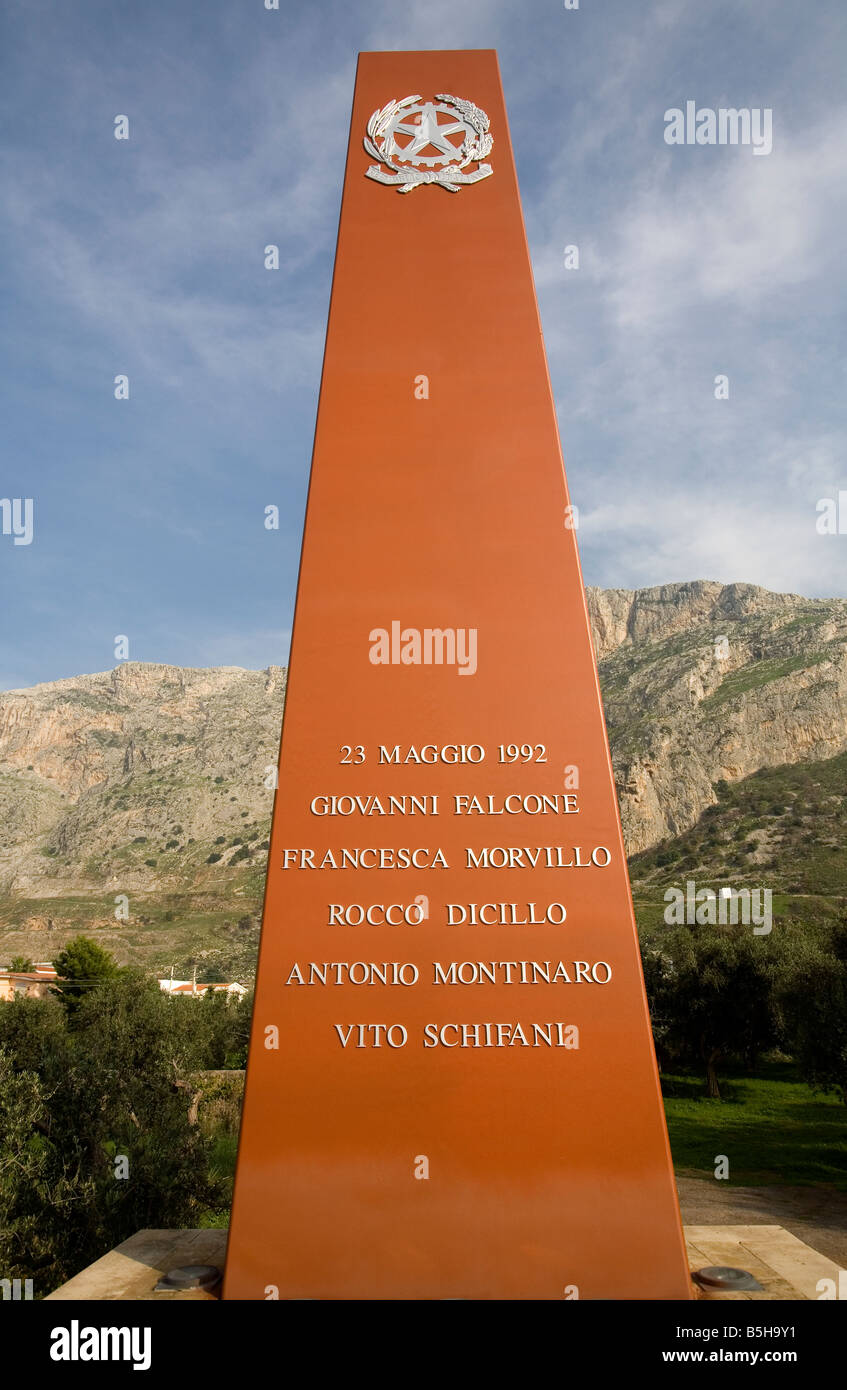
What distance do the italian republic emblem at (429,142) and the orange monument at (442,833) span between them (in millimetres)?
35

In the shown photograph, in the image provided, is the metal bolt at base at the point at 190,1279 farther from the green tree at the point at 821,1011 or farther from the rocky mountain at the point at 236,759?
the rocky mountain at the point at 236,759

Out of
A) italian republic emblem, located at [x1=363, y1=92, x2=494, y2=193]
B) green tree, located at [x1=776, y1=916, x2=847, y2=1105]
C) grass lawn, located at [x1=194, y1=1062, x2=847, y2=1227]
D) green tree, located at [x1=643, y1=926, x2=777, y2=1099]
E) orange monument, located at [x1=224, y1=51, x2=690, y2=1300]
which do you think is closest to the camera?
orange monument, located at [x1=224, y1=51, x2=690, y2=1300]

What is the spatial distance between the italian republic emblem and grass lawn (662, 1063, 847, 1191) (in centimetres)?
2154

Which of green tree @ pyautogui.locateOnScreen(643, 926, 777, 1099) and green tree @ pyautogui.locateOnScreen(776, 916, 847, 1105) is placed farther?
green tree @ pyautogui.locateOnScreen(643, 926, 777, 1099)

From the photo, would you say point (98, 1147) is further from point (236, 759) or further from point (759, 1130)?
point (236, 759)

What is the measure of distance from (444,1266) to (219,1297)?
1799mm

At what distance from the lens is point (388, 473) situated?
27.3 feet

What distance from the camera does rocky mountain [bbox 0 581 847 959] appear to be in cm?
7244

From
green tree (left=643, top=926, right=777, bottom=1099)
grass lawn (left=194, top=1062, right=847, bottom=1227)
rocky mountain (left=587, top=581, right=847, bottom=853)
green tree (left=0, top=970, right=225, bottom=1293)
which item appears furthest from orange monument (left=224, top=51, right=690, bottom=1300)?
rocky mountain (left=587, top=581, right=847, bottom=853)

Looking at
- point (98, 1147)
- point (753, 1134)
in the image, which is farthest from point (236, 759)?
point (98, 1147)

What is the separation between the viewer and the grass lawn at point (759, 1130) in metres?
20.7

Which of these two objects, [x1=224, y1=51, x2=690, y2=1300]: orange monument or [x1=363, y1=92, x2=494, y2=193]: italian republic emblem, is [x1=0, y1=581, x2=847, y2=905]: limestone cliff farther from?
[x1=224, y1=51, x2=690, y2=1300]: orange monument

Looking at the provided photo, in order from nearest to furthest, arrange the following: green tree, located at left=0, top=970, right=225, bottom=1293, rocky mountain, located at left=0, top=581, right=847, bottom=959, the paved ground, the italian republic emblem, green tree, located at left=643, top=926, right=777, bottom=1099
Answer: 1. the italian republic emblem
2. green tree, located at left=0, top=970, right=225, bottom=1293
3. the paved ground
4. green tree, located at left=643, top=926, right=777, bottom=1099
5. rocky mountain, located at left=0, top=581, right=847, bottom=959

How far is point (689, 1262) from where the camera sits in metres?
7.35
